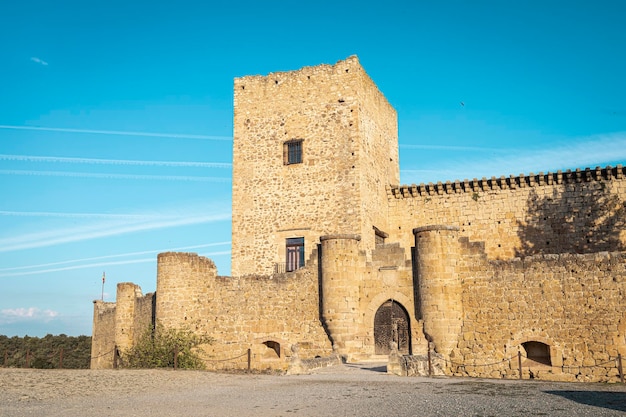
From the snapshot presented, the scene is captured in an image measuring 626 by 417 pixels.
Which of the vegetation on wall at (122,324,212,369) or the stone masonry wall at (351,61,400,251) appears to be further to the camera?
the stone masonry wall at (351,61,400,251)

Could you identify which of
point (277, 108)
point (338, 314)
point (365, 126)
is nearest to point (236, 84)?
point (277, 108)

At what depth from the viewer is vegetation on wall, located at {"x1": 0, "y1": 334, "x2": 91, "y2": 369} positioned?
46.6 m

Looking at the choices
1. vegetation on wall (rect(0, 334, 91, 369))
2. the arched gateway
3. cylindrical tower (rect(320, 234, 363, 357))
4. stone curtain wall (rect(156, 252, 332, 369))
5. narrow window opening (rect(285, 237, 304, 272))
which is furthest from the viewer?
vegetation on wall (rect(0, 334, 91, 369))

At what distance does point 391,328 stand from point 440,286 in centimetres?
210

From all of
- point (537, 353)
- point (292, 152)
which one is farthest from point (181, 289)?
point (537, 353)

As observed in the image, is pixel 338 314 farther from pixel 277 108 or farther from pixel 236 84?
pixel 236 84

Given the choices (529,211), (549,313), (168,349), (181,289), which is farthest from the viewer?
(529,211)

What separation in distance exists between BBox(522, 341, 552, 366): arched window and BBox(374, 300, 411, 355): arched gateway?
324cm

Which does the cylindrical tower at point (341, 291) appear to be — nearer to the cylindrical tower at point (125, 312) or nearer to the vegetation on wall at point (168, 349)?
the vegetation on wall at point (168, 349)

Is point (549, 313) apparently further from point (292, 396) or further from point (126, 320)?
point (126, 320)

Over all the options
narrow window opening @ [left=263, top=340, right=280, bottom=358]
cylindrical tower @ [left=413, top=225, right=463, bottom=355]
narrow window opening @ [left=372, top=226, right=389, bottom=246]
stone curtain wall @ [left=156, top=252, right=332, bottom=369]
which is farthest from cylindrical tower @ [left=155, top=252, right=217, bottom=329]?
cylindrical tower @ [left=413, top=225, right=463, bottom=355]

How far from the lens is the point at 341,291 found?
19.6m

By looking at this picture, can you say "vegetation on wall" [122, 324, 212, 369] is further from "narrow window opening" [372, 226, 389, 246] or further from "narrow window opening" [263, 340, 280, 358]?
"narrow window opening" [372, 226, 389, 246]

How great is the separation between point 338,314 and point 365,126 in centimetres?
870
